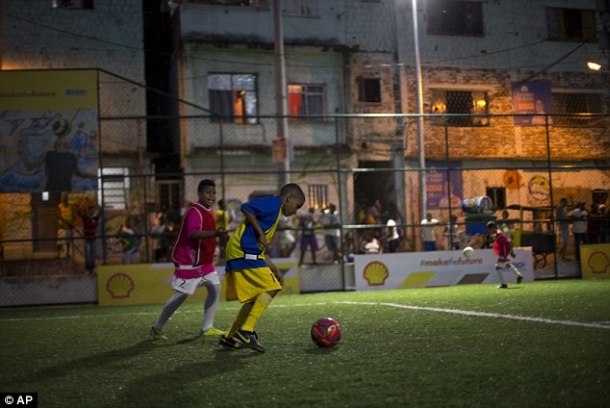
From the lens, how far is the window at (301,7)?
26.8 m

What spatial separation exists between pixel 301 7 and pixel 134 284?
14610 mm

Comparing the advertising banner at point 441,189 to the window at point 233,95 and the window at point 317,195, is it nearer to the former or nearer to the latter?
the window at point 317,195

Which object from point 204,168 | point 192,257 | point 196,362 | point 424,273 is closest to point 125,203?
point 204,168

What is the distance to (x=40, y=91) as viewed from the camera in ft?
53.3

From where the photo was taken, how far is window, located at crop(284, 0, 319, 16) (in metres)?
26.8

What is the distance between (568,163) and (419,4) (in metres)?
8.31

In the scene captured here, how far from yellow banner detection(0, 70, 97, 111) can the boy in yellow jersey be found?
10245 millimetres

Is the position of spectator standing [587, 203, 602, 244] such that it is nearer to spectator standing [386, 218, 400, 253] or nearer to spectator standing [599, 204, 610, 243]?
spectator standing [599, 204, 610, 243]

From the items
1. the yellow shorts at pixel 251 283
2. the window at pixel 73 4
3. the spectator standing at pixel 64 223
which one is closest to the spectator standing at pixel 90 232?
the spectator standing at pixel 64 223

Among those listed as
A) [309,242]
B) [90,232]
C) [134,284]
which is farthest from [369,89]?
[134,284]

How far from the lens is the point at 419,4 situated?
28.4 meters

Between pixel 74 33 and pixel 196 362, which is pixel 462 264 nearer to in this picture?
pixel 196 362

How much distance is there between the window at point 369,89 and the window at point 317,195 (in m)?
4.40

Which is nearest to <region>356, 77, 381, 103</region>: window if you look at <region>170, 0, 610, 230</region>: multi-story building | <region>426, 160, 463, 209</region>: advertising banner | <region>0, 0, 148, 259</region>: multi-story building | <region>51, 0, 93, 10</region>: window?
<region>170, 0, 610, 230</region>: multi-story building
